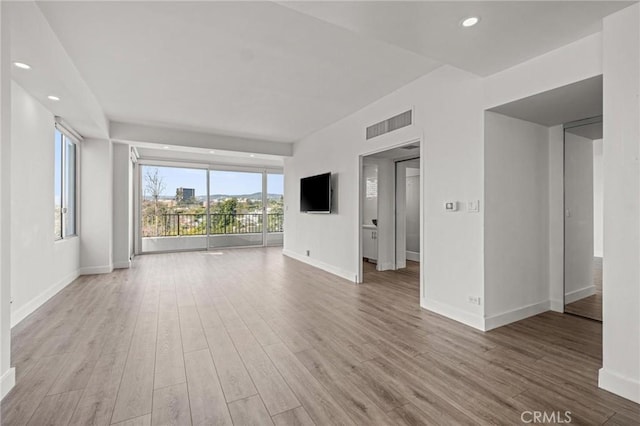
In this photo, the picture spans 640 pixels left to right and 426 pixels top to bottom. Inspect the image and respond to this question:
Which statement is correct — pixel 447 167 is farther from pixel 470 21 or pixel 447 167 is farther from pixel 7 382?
pixel 7 382

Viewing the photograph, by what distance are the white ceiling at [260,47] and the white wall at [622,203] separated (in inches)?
11.2

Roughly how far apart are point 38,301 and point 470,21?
5.34 metres

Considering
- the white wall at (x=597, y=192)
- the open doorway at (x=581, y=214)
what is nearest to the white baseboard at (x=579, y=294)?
the open doorway at (x=581, y=214)

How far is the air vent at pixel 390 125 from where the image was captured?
3.80 metres

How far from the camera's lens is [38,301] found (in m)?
3.57

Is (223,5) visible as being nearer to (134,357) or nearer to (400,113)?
(400,113)

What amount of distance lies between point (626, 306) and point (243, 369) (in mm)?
2650

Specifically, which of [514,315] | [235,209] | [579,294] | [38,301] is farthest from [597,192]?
[235,209]

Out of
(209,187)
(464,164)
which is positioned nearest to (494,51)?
(464,164)

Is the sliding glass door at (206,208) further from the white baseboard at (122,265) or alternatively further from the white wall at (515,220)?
the white wall at (515,220)

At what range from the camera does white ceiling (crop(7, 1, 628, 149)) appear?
2004mm

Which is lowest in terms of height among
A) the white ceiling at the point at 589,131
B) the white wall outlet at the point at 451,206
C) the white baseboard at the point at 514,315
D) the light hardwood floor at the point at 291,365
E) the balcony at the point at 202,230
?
the light hardwood floor at the point at 291,365

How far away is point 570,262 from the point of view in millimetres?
3473

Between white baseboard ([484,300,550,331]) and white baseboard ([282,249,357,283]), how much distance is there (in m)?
2.19
